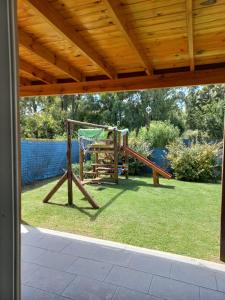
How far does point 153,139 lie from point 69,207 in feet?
24.0

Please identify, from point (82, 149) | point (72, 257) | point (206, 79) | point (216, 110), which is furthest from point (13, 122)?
point (216, 110)

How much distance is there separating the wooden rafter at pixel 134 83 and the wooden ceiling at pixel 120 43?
1 centimetres

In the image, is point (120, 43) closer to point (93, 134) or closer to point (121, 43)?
point (121, 43)

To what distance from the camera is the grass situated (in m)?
3.20

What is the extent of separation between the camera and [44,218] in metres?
4.03

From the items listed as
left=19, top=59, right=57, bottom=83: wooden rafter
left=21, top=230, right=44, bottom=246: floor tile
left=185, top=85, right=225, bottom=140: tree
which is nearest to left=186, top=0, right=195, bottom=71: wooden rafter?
left=19, top=59, right=57, bottom=83: wooden rafter

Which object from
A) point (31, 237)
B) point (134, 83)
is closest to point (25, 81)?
point (134, 83)

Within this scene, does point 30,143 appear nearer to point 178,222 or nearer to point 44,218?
point 44,218

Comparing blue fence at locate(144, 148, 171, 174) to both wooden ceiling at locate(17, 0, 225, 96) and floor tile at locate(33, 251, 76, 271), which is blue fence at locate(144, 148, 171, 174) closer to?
wooden ceiling at locate(17, 0, 225, 96)

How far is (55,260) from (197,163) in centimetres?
687

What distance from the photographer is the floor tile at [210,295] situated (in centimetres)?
193

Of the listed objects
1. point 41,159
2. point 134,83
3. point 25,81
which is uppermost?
point 25,81

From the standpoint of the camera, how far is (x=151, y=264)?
8.01 feet

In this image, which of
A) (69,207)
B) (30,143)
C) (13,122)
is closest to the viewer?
(13,122)
